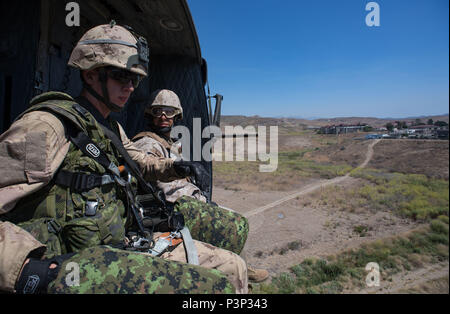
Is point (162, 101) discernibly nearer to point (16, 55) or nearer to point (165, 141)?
point (165, 141)

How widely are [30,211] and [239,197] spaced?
40.3 ft

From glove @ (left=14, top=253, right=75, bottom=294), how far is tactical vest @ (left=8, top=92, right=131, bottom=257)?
6.8 inches

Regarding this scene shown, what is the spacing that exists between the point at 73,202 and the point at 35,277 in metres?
0.44

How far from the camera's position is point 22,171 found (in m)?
1.16

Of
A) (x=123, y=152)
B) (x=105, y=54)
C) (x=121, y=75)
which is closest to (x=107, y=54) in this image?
(x=105, y=54)

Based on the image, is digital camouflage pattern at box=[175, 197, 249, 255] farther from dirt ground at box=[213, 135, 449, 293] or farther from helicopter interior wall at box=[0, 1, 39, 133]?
dirt ground at box=[213, 135, 449, 293]

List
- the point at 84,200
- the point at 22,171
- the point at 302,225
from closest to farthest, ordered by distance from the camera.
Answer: the point at 22,171, the point at 84,200, the point at 302,225

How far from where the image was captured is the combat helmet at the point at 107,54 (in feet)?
5.74

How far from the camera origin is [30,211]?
1.28m

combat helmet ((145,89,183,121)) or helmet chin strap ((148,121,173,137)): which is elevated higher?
combat helmet ((145,89,183,121))

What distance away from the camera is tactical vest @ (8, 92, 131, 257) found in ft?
4.17

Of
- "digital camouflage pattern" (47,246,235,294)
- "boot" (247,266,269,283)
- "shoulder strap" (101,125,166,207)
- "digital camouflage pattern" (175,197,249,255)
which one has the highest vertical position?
"shoulder strap" (101,125,166,207)

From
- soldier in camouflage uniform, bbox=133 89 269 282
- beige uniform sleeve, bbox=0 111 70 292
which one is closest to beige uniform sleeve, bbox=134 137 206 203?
soldier in camouflage uniform, bbox=133 89 269 282

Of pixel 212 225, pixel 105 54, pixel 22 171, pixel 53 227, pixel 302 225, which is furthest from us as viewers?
pixel 302 225
